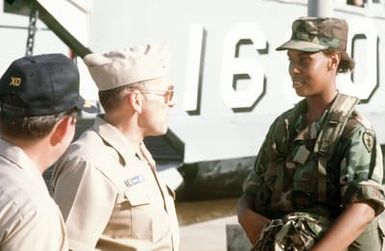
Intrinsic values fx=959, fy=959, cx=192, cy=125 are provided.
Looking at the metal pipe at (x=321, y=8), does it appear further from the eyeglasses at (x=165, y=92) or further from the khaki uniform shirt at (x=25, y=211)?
the khaki uniform shirt at (x=25, y=211)

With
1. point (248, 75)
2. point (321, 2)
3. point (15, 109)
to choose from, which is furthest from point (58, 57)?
point (248, 75)

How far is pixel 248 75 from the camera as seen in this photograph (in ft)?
35.7

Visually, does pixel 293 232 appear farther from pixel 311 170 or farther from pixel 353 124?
pixel 353 124

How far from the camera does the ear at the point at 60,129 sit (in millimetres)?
2447

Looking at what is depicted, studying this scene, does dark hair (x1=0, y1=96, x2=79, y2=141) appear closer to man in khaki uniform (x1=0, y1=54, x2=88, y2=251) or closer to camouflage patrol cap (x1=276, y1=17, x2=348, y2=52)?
man in khaki uniform (x1=0, y1=54, x2=88, y2=251)

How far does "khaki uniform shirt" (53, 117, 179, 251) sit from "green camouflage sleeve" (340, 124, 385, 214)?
0.71m

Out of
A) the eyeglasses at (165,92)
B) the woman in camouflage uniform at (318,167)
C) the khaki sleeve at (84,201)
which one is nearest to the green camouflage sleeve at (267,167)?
the woman in camouflage uniform at (318,167)

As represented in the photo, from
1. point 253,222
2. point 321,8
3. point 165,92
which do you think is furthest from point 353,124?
point 321,8

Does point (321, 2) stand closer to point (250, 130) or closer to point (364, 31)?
point (250, 130)

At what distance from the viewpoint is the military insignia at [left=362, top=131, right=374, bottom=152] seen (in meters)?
3.53

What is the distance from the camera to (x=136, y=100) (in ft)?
10.5

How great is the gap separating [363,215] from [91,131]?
3.46 feet

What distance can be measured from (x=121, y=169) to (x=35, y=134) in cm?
71

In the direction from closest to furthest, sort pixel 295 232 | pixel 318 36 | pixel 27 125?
1. pixel 27 125
2. pixel 295 232
3. pixel 318 36
